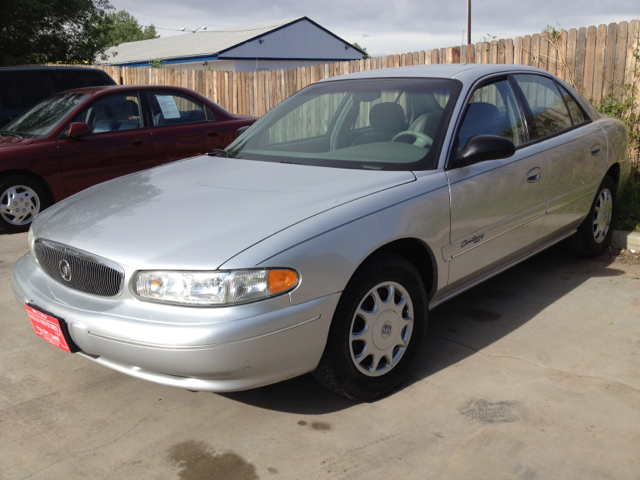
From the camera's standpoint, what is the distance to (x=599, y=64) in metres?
7.13

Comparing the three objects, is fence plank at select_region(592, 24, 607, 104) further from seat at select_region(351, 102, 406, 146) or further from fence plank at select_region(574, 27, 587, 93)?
seat at select_region(351, 102, 406, 146)

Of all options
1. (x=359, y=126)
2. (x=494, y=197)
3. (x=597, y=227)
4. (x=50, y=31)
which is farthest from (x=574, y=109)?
(x=50, y=31)

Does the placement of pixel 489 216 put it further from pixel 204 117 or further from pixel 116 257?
pixel 204 117

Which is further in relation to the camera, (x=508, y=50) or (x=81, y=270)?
(x=508, y=50)

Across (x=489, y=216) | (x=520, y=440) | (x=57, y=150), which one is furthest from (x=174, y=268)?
(x=57, y=150)

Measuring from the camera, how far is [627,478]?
249 centimetres

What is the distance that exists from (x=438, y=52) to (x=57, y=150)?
5242mm

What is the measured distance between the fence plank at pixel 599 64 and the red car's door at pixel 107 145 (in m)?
5.35

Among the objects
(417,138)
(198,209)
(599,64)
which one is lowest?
(198,209)

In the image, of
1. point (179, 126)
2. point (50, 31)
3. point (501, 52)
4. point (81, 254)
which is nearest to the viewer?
point (81, 254)

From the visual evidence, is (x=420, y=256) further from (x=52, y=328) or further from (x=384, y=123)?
(x=52, y=328)

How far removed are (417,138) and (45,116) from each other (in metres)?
5.57

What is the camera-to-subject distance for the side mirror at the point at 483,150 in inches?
134

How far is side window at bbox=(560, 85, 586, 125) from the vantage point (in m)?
4.83
